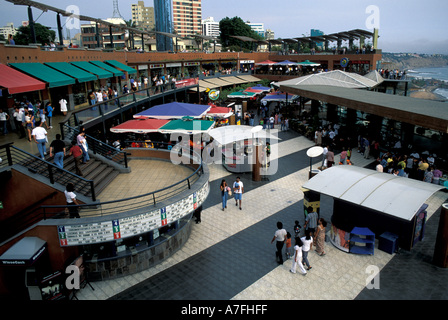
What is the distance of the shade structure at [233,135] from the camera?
18.5 metres

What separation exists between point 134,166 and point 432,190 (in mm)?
11187

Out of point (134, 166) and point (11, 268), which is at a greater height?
point (134, 166)

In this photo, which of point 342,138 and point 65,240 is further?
point 342,138

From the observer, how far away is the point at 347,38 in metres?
55.1

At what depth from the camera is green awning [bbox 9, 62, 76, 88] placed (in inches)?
708

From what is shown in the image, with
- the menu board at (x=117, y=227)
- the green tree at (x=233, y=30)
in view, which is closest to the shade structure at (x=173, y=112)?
the menu board at (x=117, y=227)

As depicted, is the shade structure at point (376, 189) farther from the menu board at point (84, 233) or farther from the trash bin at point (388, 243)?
the menu board at point (84, 233)

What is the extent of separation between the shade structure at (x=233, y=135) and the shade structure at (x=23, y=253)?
11.2 m

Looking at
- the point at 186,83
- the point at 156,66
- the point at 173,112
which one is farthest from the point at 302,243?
the point at 156,66

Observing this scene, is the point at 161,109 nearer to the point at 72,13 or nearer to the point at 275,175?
the point at 275,175

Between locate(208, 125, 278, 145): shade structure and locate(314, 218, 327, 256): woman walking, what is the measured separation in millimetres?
8079

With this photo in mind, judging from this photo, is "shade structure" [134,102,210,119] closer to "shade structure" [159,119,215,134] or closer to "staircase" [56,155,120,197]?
"shade structure" [159,119,215,134]
